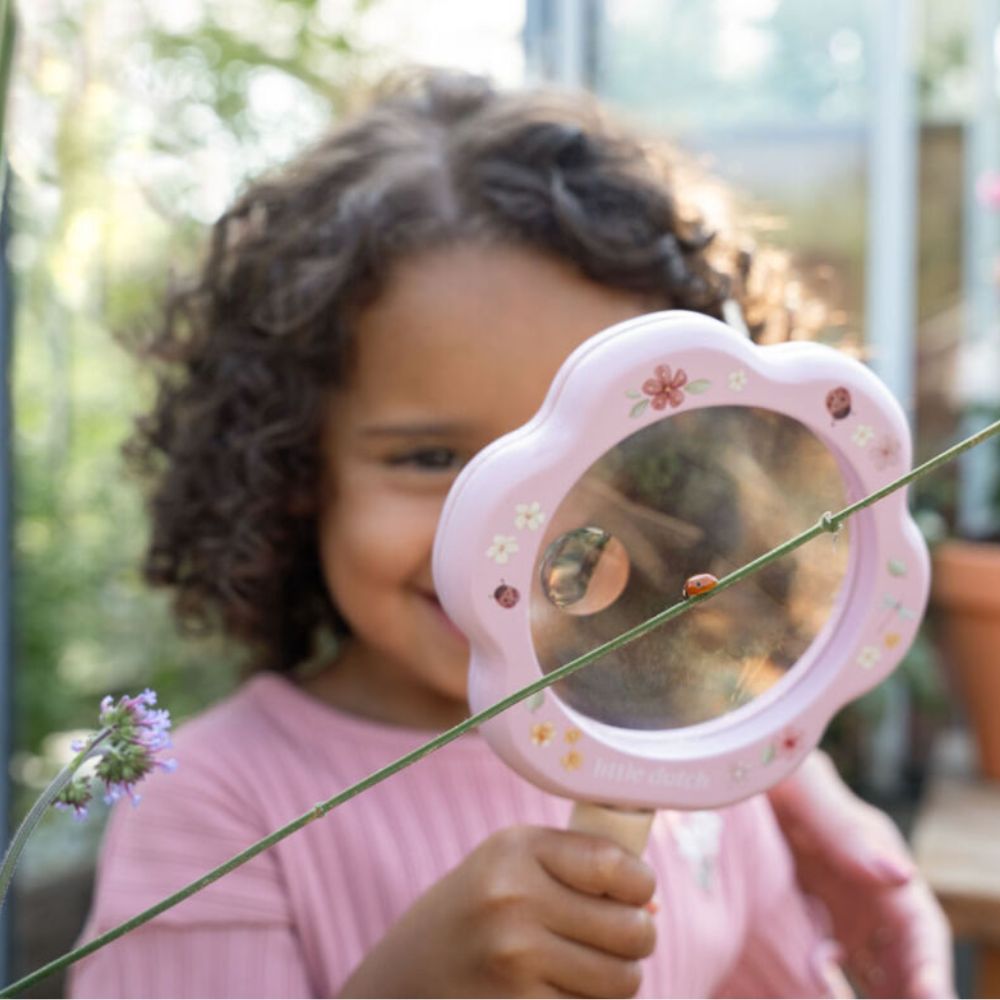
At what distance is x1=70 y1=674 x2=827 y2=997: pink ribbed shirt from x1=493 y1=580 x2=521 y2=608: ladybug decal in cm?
36

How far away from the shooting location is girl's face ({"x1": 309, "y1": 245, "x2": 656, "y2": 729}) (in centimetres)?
69

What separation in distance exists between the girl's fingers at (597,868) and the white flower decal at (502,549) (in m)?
0.11

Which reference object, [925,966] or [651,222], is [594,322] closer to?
[651,222]

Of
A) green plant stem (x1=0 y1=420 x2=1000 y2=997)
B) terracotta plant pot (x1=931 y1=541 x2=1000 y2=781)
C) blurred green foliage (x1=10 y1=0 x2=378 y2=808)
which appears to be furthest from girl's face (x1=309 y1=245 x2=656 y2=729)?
terracotta plant pot (x1=931 y1=541 x2=1000 y2=781)

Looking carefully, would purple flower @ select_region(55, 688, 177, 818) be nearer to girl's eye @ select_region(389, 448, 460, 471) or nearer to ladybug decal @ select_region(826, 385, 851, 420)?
ladybug decal @ select_region(826, 385, 851, 420)

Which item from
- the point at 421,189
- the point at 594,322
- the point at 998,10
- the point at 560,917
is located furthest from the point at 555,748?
the point at 998,10

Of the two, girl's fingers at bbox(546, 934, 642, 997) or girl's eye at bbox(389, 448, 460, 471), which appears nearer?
girl's fingers at bbox(546, 934, 642, 997)

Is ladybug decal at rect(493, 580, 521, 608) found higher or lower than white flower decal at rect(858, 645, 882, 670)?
higher

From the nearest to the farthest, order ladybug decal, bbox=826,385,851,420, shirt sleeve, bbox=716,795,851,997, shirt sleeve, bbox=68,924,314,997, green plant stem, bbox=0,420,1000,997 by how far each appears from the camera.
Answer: green plant stem, bbox=0,420,1000,997
ladybug decal, bbox=826,385,851,420
shirt sleeve, bbox=68,924,314,997
shirt sleeve, bbox=716,795,851,997

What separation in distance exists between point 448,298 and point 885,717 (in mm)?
1931

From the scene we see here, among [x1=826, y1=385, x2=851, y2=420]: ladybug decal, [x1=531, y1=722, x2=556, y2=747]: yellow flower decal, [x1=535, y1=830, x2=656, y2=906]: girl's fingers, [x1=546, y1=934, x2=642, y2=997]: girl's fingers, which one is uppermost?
→ [x1=826, y1=385, x2=851, y2=420]: ladybug decal

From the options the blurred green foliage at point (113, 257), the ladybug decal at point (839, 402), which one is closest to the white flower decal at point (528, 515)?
the ladybug decal at point (839, 402)

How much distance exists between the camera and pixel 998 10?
269 centimetres

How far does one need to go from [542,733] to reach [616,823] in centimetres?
6
